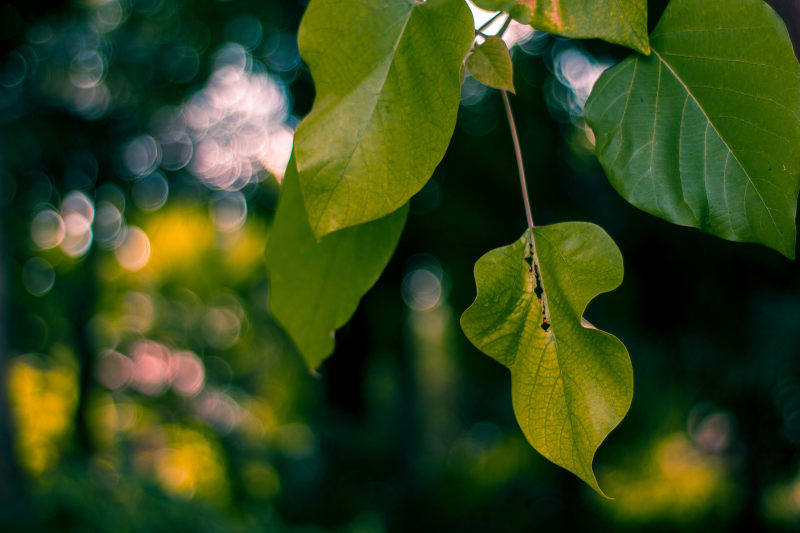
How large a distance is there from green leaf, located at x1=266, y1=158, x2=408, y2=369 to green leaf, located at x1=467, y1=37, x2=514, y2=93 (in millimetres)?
63

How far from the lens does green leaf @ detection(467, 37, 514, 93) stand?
0.62ft

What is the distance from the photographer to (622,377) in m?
0.18

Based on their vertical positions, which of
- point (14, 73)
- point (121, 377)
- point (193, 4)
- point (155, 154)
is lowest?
point (121, 377)

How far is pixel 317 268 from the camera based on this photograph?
0.26 meters

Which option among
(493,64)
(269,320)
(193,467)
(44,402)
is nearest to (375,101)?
(493,64)

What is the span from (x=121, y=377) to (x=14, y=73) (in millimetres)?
2603

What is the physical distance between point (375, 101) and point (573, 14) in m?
0.06

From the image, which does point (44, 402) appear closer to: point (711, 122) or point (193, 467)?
point (193, 467)

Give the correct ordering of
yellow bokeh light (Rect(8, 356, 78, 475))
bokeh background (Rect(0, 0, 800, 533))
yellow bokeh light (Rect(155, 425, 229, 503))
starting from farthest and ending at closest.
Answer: yellow bokeh light (Rect(8, 356, 78, 475)), yellow bokeh light (Rect(155, 425, 229, 503)), bokeh background (Rect(0, 0, 800, 533))

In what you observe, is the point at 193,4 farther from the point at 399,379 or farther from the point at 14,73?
the point at 399,379

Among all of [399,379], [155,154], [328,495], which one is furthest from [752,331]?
[155,154]

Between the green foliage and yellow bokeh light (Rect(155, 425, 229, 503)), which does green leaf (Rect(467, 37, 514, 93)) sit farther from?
yellow bokeh light (Rect(155, 425, 229, 503))

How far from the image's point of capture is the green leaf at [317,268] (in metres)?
0.25

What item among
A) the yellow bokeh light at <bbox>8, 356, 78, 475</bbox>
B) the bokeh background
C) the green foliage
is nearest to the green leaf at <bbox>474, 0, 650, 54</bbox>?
the green foliage
